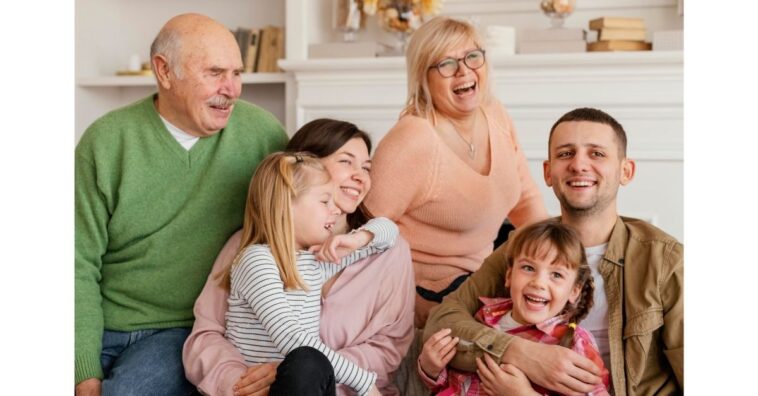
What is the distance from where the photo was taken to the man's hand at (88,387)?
174 cm

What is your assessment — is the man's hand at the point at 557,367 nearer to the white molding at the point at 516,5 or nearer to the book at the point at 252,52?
the white molding at the point at 516,5

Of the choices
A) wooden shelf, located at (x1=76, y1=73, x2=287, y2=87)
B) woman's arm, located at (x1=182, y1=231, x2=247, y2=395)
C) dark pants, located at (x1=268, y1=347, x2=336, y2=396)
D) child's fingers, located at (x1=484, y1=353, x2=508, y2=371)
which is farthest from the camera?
wooden shelf, located at (x1=76, y1=73, x2=287, y2=87)

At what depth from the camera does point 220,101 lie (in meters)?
1.88

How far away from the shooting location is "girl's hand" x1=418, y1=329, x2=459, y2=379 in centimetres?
162

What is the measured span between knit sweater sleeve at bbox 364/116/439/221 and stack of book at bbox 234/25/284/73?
6.65 ft

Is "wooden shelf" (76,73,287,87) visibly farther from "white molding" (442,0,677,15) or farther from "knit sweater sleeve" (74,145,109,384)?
"knit sweater sleeve" (74,145,109,384)

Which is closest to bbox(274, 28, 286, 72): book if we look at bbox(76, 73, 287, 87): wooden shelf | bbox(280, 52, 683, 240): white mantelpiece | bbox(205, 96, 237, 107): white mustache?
bbox(76, 73, 287, 87): wooden shelf

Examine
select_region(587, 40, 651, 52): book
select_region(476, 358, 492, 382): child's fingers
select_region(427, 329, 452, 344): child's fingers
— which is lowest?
select_region(476, 358, 492, 382): child's fingers

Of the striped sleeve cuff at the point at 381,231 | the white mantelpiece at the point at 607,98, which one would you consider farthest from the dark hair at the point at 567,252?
the white mantelpiece at the point at 607,98

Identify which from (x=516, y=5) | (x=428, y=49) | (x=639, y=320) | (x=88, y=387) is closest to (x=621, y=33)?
(x=516, y=5)

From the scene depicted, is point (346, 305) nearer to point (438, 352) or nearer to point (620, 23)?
point (438, 352)

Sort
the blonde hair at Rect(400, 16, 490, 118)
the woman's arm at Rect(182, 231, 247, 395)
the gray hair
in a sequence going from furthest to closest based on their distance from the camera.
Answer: the blonde hair at Rect(400, 16, 490, 118) → the gray hair → the woman's arm at Rect(182, 231, 247, 395)

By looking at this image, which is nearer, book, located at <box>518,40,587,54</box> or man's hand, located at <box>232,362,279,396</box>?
man's hand, located at <box>232,362,279,396</box>
